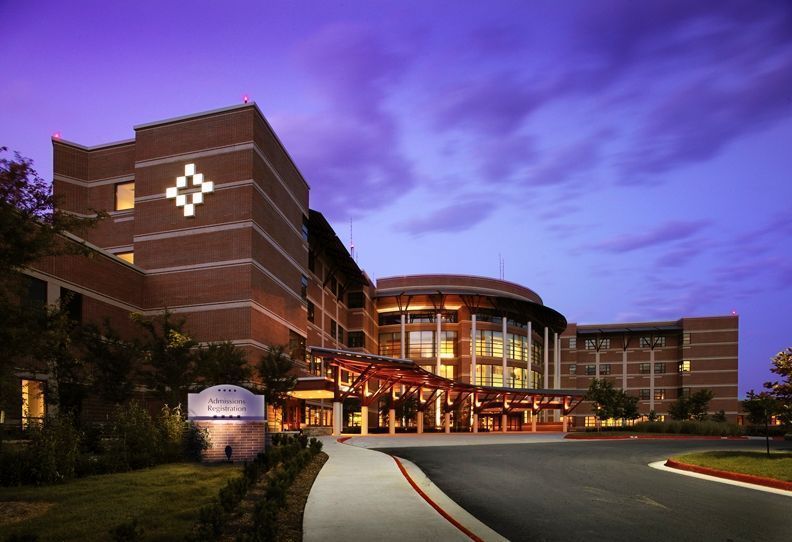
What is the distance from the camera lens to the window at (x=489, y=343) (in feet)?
293

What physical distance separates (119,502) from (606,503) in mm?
9786

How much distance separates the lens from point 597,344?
124 metres

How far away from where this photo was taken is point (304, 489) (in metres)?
14.8

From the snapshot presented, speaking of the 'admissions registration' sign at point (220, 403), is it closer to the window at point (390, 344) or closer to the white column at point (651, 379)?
the window at point (390, 344)

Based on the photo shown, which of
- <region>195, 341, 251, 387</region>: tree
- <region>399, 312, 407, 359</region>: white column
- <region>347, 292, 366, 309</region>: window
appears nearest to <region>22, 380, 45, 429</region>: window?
<region>195, 341, 251, 387</region>: tree

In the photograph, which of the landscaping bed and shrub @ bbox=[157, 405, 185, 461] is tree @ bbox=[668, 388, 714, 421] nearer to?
the landscaping bed

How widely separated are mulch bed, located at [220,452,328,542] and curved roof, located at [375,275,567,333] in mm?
73036

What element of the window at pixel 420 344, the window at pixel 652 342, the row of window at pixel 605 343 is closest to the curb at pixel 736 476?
the window at pixel 420 344

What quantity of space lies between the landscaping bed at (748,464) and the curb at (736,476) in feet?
0.12

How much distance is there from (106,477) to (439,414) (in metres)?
67.1

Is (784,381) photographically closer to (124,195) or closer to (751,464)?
(751,464)

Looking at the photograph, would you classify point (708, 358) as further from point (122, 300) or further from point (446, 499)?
point (446, 499)

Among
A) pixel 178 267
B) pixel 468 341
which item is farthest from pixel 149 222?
pixel 468 341

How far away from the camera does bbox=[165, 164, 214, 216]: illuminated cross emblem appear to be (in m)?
48.5
